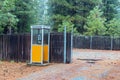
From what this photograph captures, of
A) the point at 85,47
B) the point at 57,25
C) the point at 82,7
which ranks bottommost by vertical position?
the point at 85,47

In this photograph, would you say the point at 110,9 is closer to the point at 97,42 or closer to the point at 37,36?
the point at 97,42

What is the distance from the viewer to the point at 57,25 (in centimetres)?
4603

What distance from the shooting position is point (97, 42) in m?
37.1

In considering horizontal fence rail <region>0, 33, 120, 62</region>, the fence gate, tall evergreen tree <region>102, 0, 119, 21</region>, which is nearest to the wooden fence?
horizontal fence rail <region>0, 33, 120, 62</region>

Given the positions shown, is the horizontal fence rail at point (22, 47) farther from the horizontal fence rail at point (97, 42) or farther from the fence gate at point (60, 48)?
the horizontal fence rail at point (97, 42)

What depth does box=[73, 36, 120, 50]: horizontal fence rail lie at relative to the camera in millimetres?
36719

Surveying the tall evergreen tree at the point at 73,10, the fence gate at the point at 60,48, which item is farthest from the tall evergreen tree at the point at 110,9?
the fence gate at the point at 60,48

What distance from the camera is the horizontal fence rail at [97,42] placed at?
3672 centimetres

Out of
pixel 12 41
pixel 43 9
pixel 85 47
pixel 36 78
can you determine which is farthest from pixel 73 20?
pixel 36 78

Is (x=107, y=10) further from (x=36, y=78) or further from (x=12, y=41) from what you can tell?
(x=36, y=78)

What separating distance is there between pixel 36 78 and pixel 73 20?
3454 cm

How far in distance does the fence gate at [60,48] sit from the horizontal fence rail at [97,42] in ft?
66.3

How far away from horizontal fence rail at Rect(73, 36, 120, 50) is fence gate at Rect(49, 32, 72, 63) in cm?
2020

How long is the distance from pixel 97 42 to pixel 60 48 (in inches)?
805
